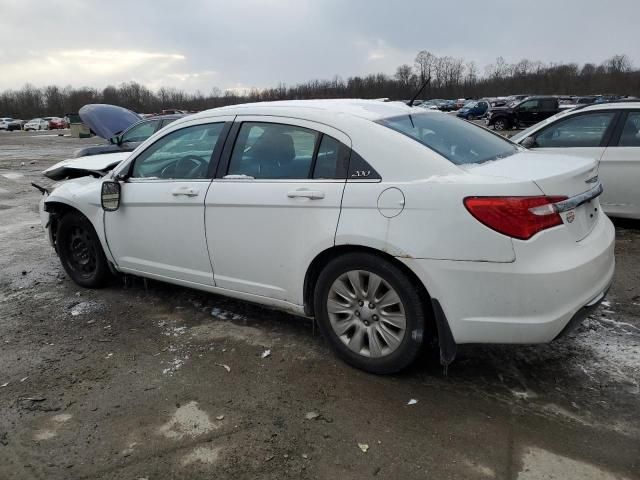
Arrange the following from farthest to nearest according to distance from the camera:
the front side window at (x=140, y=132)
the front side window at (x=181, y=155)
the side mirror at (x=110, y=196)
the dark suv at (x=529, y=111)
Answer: the dark suv at (x=529, y=111), the front side window at (x=140, y=132), the side mirror at (x=110, y=196), the front side window at (x=181, y=155)

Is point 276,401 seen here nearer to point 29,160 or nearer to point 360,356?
point 360,356

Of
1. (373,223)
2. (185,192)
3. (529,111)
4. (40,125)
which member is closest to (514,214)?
(373,223)

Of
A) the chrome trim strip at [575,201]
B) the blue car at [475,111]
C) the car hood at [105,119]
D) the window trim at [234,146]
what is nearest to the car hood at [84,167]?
the window trim at [234,146]

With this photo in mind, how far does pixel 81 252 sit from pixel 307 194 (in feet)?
9.49

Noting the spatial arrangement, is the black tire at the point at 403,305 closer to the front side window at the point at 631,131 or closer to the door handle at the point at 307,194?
the door handle at the point at 307,194

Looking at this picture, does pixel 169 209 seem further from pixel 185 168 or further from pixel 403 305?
pixel 403 305

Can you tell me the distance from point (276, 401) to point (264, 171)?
1.52m

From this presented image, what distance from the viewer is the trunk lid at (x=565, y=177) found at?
2869 millimetres

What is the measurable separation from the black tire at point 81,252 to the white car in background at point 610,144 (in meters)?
5.17

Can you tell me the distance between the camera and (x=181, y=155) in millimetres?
4309

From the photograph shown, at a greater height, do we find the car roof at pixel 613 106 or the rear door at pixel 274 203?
the car roof at pixel 613 106

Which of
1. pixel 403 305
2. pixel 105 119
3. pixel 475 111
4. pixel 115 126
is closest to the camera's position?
pixel 403 305

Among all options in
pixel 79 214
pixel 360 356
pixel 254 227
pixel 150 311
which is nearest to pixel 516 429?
pixel 360 356

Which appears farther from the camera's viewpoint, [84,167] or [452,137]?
[84,167]
